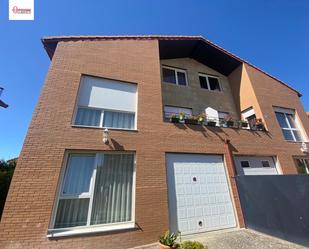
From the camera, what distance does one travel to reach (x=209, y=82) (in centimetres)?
1127

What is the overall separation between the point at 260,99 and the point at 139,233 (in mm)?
9037

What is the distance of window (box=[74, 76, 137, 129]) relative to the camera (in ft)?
20.1

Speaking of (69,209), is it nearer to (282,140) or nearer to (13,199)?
(13,199)

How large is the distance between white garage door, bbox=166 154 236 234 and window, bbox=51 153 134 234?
1542 mm

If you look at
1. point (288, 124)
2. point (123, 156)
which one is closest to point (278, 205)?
point (123, 156)

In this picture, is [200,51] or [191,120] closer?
[191,120]

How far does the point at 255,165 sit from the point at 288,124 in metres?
4.18

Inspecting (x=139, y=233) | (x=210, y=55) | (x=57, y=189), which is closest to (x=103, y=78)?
(x=57, y=189)

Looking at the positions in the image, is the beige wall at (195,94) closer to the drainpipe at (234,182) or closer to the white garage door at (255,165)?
the drainpipe at (234,182)

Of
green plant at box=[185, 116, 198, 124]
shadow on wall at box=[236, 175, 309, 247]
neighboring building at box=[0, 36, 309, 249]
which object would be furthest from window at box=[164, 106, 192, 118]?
shadow on wall at box=[236, 175, 309, 247]

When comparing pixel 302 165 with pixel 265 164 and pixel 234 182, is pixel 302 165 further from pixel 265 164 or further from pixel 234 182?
pixel 234 182

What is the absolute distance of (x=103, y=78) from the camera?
682 centimetres

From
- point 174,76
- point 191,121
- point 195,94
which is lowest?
point 191,121

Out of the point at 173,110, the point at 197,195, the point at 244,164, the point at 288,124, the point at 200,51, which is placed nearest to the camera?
the point at 197,195
